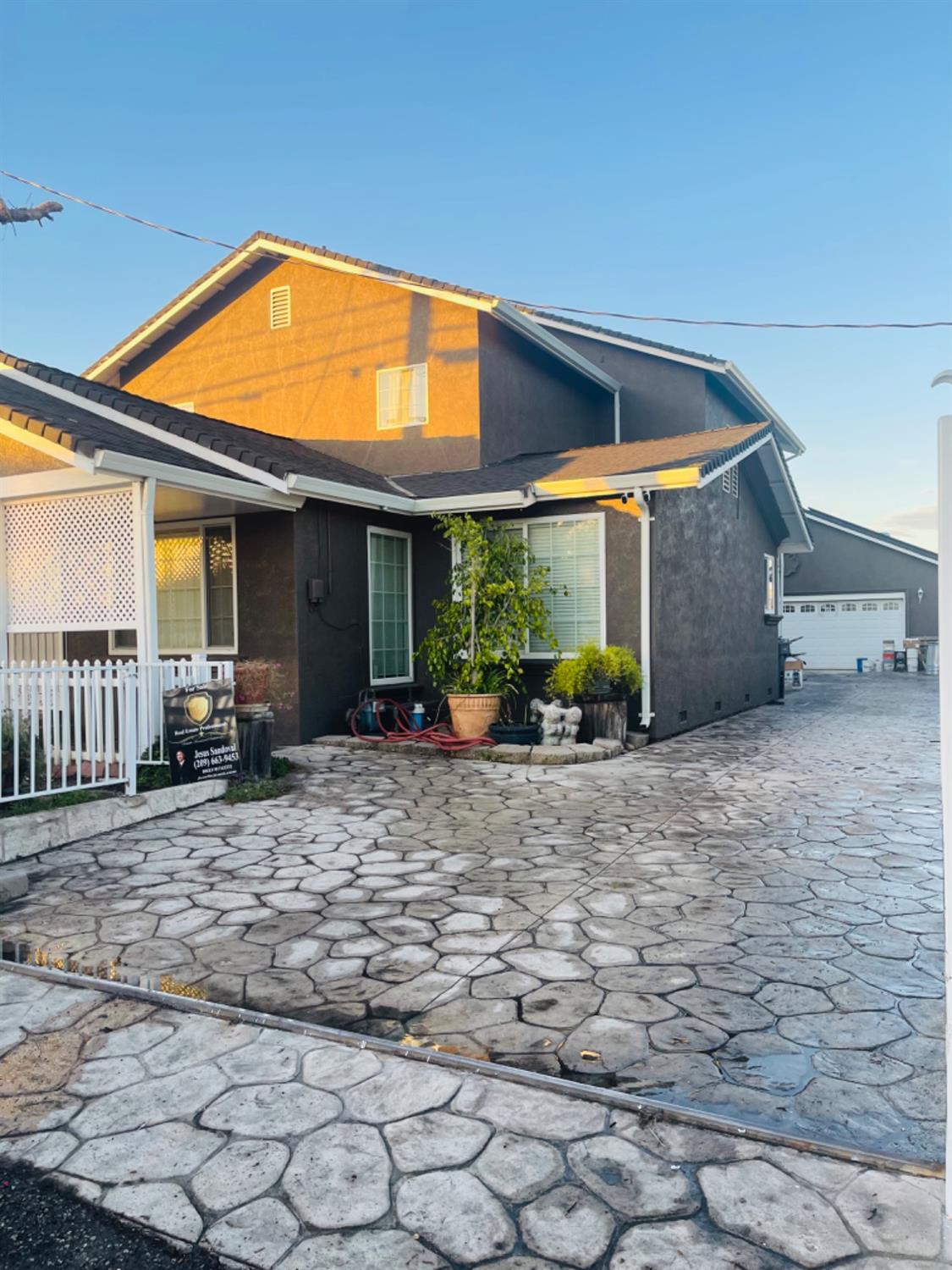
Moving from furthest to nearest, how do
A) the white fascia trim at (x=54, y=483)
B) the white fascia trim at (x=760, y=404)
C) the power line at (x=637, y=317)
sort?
the white fascia trim at (x=760, y=404) < the power line at (x=637, y=317) < the white fascia trim at (x=54, y=483)

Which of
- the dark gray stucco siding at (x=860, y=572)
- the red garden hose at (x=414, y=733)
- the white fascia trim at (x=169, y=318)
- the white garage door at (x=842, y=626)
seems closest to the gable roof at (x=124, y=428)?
the red garden hose at (x=414, y=733)

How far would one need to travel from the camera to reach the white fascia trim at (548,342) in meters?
10.9

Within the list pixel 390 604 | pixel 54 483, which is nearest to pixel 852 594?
pixel 390 604

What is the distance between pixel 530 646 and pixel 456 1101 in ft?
25.5

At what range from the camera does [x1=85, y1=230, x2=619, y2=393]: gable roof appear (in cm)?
1103

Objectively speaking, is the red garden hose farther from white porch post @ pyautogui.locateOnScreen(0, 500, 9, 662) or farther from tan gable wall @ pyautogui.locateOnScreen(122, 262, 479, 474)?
tan gable wall @ pyautogui.locateOnScreen(122, 262, 479, 474)

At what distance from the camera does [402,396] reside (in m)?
11.8

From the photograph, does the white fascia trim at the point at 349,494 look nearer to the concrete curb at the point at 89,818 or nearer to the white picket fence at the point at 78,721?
the white picket fence at the point at 78,721

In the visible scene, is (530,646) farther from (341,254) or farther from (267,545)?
(341,254)

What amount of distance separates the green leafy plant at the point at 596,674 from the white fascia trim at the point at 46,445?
16.3ft

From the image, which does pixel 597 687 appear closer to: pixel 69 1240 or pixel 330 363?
pixel 330 363

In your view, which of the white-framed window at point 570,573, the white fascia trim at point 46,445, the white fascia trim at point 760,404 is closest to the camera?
Result: the white fascia trim at point 46,445

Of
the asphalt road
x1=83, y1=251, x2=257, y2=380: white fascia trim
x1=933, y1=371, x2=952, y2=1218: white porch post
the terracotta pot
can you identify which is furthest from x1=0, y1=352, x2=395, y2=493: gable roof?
x1=933, y1=371, x2=952, y2=1218: white porch post

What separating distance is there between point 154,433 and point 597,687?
542 centimetres
